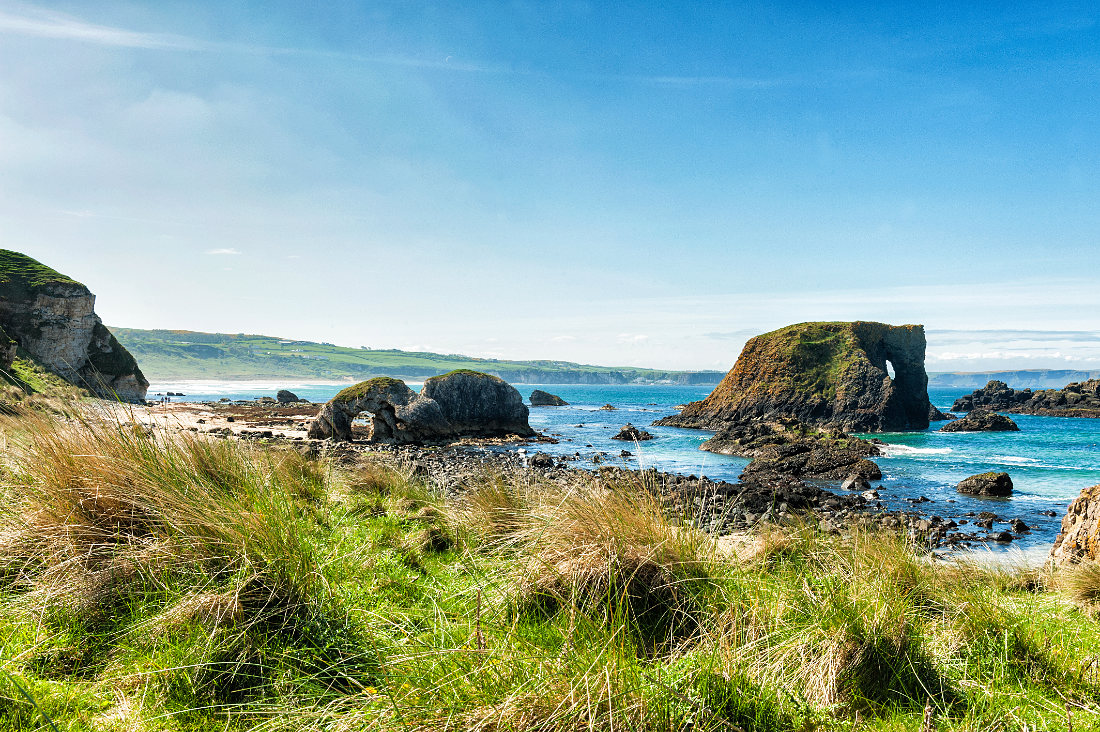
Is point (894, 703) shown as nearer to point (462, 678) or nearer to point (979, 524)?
point (462, 678)

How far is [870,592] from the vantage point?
3.46 metres

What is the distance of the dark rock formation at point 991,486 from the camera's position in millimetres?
18469

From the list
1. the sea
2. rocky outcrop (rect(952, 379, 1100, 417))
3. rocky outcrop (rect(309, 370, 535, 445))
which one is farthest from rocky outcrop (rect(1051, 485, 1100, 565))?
rocky outcrop (rect(952, 379, 1100, 417))

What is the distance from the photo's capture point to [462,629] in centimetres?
305

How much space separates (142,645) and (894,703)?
12.8 ft

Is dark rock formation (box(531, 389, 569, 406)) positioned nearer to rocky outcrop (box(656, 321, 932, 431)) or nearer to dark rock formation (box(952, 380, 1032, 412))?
rocky outcrop (box(656, 321, 932, 431))

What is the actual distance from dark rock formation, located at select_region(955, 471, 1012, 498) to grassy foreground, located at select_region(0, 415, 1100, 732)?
17559mm

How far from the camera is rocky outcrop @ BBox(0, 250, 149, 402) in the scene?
45719mm

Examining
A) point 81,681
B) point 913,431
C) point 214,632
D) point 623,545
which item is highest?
point 623,545

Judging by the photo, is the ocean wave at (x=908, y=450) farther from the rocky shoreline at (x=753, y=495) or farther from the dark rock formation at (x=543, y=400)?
the dark rock formation at (x=543, y=400)

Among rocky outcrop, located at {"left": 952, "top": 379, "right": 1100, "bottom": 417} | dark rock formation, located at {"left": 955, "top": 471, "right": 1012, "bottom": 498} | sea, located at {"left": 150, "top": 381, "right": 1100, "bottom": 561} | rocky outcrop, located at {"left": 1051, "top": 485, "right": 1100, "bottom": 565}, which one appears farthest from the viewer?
rocky outcrop, located at {"left": 952, "top": 379, "right": 1100, "bottom": 417}

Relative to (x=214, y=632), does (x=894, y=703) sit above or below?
below

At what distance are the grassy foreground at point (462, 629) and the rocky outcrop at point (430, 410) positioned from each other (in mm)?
23166

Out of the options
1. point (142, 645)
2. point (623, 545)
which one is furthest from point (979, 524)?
point (142, 645)
